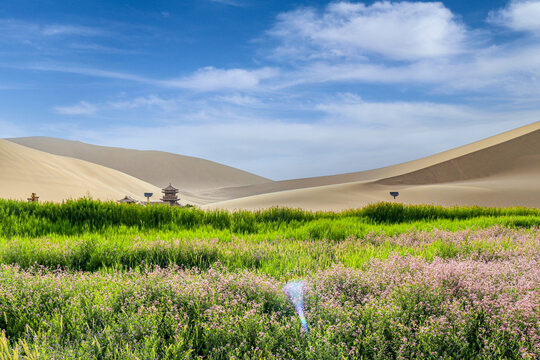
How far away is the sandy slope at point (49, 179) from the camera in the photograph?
30.6 m

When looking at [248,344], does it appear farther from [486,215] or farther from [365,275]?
[486,215]

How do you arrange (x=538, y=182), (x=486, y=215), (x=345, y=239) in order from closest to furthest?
(x=345, y=239) < (x=486, y=215) < (x=538, y=182)

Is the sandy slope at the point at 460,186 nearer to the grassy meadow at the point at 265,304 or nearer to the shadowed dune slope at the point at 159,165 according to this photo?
the grassy meadow at the point at 265,304

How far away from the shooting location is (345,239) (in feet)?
20.9

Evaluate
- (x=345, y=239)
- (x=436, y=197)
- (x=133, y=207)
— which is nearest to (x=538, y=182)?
(x=436, y=197)

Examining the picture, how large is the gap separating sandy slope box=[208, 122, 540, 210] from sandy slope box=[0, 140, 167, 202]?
1323 centimetres

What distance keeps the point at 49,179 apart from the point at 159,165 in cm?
5627

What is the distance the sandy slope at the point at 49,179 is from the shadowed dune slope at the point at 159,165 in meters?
32.6

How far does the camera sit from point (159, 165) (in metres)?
90.4

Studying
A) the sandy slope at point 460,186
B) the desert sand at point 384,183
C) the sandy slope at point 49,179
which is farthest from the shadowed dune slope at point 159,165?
the sandy slope at point 460,186

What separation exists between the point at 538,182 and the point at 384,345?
2981cm

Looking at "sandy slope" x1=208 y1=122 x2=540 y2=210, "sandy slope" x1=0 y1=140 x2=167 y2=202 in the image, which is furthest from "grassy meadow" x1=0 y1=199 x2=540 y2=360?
Result: "sandy slope" x1=0 y1=140 x2=167 y2=202

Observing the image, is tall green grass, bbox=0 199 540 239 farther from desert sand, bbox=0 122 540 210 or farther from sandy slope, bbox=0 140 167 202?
sandy slope, bbox=0 140 167 202

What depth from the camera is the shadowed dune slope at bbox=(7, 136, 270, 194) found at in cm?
8488
